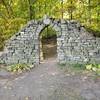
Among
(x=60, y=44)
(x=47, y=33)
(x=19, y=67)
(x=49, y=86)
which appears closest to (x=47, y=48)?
(x=60, y=44)

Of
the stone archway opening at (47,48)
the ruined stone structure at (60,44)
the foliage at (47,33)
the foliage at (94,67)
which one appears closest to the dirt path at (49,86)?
the foliage at (94,67)

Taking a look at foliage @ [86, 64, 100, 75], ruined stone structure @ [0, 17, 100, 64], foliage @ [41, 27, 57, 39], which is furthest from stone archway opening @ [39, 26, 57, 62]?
foliage @ [86, 64, 100, 75]

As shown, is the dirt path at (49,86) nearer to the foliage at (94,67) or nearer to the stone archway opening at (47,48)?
the foliage at (94,67)

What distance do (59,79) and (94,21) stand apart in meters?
9.66

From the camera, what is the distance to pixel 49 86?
8.73m

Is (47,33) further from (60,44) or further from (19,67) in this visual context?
(19,67)

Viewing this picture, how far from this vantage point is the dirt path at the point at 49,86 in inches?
305

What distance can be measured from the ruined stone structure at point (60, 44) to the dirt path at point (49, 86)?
99 cm

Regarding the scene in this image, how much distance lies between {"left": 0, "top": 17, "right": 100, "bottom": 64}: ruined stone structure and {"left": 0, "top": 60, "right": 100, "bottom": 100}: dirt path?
991 millimetres

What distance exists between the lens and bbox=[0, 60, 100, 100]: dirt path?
25.4ft

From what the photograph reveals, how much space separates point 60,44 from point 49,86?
3.03m

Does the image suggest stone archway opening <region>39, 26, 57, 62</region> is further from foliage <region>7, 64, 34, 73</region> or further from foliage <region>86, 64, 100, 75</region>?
foliage <region>86, 64, 100, 75</region>

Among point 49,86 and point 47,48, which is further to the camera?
point 47,48

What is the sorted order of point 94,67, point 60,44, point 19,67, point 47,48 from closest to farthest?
1. point 94,67
2. point 19,67
3. point 60,44
4. point 47,48
